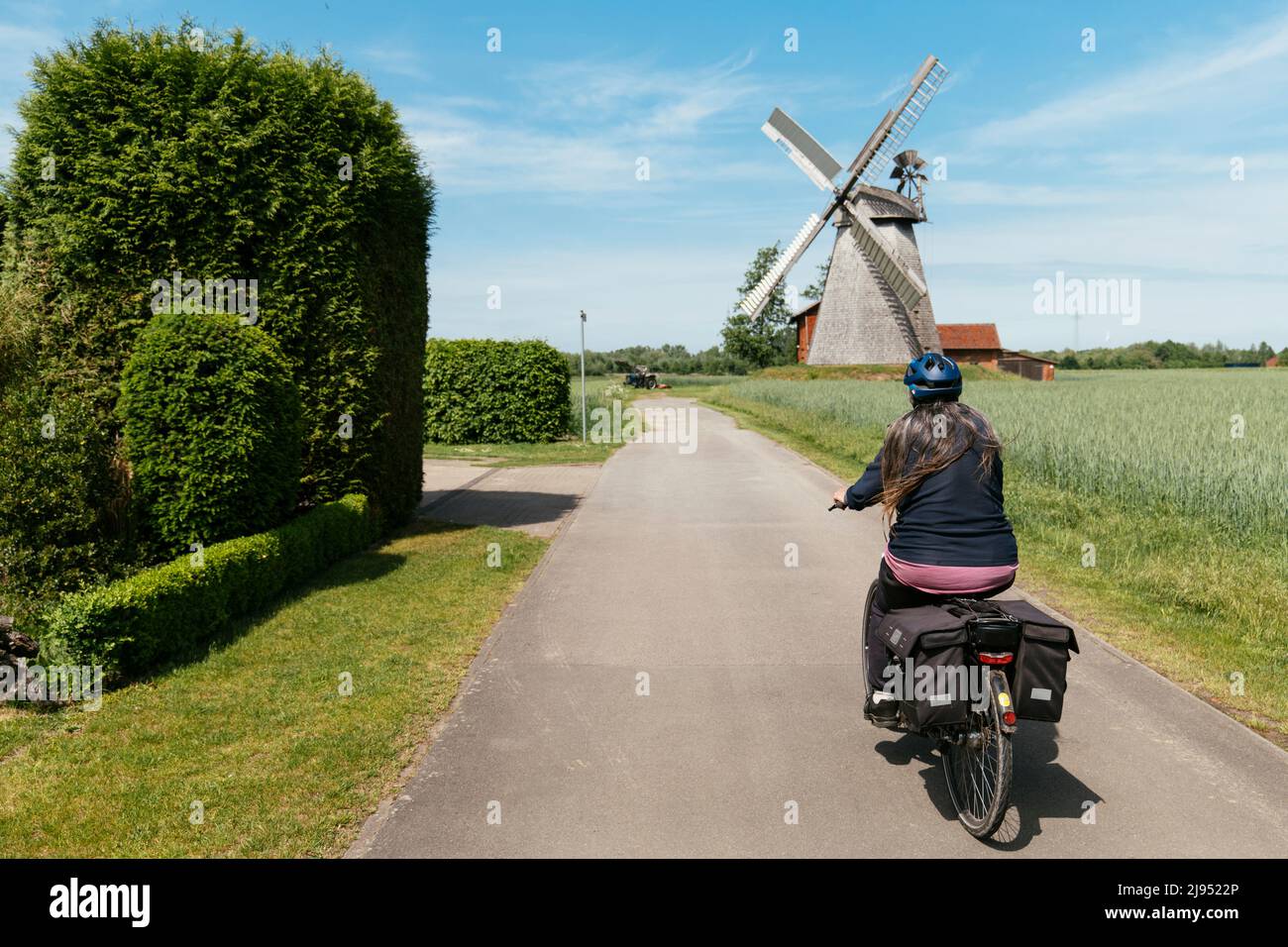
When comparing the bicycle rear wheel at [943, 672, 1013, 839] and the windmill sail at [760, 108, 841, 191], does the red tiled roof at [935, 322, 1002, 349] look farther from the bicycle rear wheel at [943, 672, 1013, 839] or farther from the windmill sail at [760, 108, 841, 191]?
the bicycle rear wheel at [943, 672, 1013, 839]

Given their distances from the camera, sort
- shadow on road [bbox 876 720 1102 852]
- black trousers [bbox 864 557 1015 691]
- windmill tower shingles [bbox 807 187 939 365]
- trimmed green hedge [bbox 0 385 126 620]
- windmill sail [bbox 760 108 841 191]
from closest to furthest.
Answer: shadow on road [bbox 876 720 1102 852]
black trousers [bbox 864 557 1015 691]
trimmed green hedge [bbox 0 385 126 620]
windmill sail [bbox 760 108 841 191]
windmill tower shingles [bbox 807 187 939 365]

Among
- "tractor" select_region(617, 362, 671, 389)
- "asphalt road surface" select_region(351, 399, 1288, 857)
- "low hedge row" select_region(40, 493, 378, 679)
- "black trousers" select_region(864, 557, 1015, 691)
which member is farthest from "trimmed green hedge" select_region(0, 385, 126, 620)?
"tractor" select_region(617, 362, 671, 389)

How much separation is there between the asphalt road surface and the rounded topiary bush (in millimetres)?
2991

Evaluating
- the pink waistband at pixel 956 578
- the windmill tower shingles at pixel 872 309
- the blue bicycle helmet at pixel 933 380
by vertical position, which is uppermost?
the windmill tower shingles at pixel 872 309

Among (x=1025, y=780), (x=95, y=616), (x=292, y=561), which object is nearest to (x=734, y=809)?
(x=1025, y=780)

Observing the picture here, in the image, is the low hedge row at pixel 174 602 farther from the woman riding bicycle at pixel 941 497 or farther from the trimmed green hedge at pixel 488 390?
the trimmed green hedge at pixel 488 390

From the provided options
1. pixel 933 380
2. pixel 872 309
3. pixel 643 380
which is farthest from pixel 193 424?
pixel 643 380

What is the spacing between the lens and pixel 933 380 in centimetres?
468

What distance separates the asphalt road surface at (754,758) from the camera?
14.2ft

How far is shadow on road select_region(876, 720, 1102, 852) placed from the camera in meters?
4.46

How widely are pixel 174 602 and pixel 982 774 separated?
6.01m

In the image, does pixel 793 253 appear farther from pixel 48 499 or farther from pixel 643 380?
pixel 48 499

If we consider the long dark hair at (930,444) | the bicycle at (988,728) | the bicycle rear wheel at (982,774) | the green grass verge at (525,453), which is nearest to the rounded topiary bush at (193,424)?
the long dark hair at (930,444)

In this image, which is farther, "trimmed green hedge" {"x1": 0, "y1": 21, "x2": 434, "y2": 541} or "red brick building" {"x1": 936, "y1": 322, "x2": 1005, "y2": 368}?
"red brick building" {"x1": 936, "y1": 322, "x2": 1005, "y2": 368}
